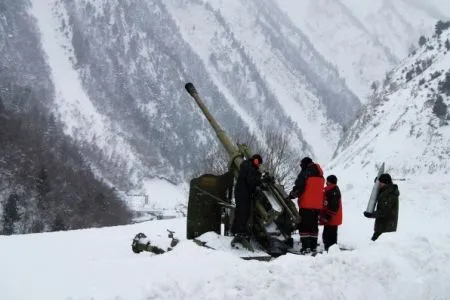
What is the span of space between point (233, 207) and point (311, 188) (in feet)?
4.50

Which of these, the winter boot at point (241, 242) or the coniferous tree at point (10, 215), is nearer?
the winter boot at point (241, 242)

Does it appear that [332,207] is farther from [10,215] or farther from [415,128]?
[10,215]

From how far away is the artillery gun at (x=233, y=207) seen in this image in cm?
957

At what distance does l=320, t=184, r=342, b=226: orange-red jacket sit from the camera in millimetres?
9891

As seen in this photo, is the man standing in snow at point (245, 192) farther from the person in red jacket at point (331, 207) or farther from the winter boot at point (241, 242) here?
the person in red jacket at point (331, 207)

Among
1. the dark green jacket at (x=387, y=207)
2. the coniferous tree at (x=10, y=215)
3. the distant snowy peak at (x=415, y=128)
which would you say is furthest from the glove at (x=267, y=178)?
the coniferous tree at (x=10, y=215)

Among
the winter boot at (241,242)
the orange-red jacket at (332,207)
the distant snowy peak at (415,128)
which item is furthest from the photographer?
the distant snowy peak at (415,128)

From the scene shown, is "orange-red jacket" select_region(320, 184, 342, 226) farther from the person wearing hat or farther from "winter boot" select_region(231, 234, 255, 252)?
"winter boot" select_region(231, 234, 255, 252)

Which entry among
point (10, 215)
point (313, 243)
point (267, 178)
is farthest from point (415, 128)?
point (267, 178)

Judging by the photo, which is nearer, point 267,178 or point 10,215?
point 267,178

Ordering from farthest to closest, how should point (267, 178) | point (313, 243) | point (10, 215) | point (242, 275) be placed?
1. point (10, 215)
2. point (313, 243)
3. point (267, 178)
4. point (242, 275)

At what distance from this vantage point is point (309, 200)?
948 centimetres

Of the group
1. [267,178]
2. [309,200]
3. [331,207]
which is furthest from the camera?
[331,207]

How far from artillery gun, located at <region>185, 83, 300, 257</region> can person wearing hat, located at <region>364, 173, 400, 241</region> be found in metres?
1.43
